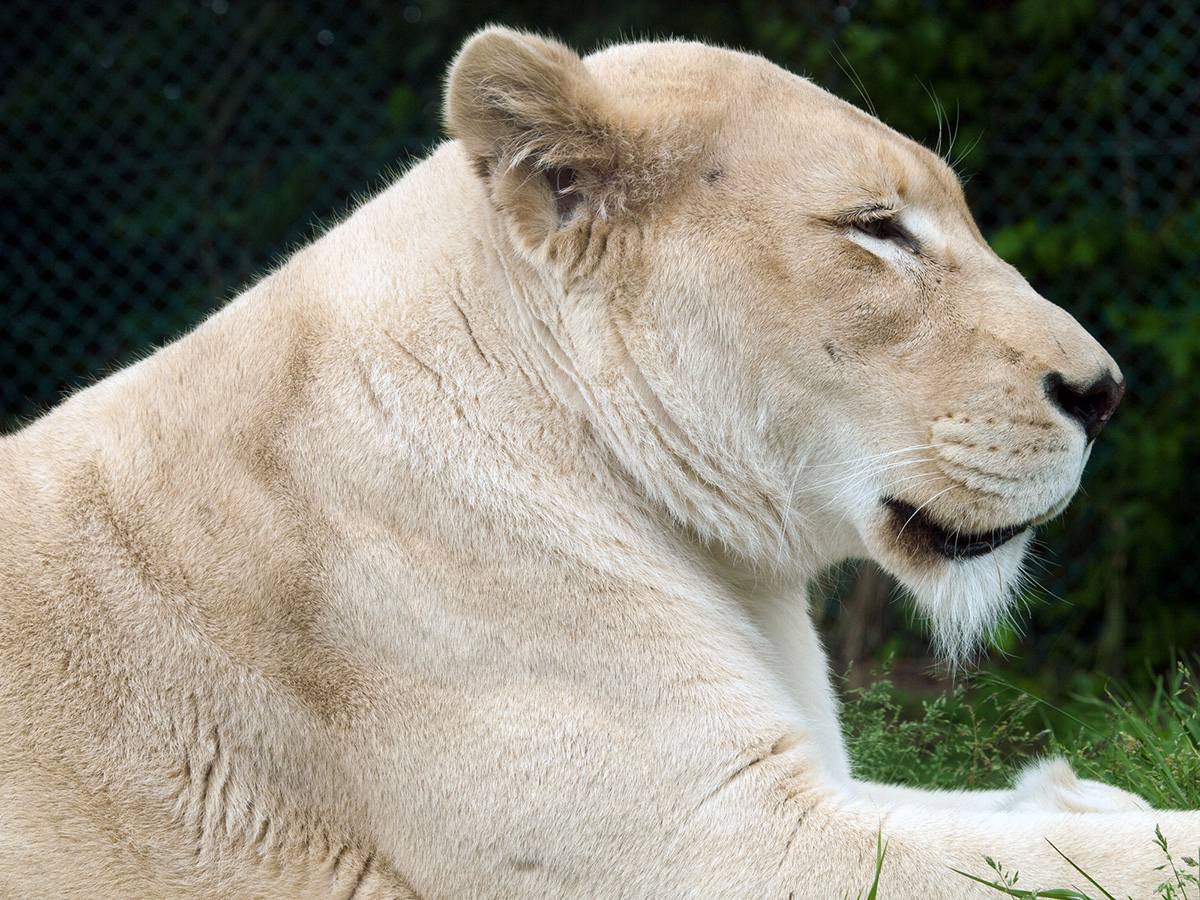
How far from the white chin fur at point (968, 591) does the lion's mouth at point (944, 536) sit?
2 centimetres

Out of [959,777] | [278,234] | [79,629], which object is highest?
[79,629]

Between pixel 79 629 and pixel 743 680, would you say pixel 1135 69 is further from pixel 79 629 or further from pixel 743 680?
pixel 79 629

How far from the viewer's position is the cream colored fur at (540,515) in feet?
7.96

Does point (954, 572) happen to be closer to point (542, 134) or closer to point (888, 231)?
point (888, 231)

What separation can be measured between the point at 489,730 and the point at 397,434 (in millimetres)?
534

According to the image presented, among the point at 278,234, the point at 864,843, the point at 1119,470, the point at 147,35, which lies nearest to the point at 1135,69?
the point at 1119,470

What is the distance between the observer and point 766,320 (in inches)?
105

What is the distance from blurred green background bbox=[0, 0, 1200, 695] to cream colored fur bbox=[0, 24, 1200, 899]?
11.5 ft

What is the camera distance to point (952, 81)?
6.86 metres

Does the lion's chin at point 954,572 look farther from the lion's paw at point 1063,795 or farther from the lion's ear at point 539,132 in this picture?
the lion's ear at point 539,132

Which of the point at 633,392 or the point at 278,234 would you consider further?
the point at 278,234

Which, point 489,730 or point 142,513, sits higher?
point 142,513

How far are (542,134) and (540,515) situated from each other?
2.18 feet

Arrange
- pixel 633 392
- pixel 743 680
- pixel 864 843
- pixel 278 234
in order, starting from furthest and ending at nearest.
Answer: pixel 278 234 < pixel 633 392 < pixel 743 680 < pixel 864 843
